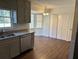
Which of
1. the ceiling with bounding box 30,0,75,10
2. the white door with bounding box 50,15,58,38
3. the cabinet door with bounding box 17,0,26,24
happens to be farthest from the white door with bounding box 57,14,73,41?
the cabinet door with bounding box 17,0,26,24

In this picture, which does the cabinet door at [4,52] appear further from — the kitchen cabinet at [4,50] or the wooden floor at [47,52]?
the wooden floor at [47,52]

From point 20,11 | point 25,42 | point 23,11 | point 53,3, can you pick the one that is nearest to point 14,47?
point 25,42

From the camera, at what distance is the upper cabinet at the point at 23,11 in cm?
432

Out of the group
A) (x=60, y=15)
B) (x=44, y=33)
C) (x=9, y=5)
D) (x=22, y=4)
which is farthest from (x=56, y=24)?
(x=9, y=5)

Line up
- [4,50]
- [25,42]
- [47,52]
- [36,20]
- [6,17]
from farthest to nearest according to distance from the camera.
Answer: [36,20], [47,52], [25,42], [6,17], [4,50]

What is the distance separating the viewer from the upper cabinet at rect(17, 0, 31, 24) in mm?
4316

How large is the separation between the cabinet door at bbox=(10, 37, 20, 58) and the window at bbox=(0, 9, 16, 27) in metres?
0.83

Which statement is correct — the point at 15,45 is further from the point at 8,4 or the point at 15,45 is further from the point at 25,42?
the point at 8,4

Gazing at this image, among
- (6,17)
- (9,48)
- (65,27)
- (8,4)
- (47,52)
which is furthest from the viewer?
(65,27)

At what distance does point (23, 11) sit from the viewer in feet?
15.0

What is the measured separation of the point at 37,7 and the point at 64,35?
8.91 feet

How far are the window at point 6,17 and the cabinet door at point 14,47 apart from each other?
0.83 m

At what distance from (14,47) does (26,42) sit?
0.81 m

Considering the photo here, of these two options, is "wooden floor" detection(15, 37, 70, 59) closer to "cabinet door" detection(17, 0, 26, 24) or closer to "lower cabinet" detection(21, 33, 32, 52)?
"lower cabinet" detection(21, 33, 32, 52)
